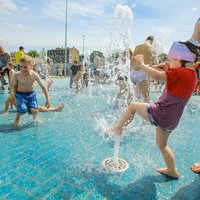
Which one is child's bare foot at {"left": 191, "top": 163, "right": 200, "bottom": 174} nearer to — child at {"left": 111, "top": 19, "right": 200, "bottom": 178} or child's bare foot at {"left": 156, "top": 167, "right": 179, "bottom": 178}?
child's bare foot at {"left": 156, "top": 167, "right": 179, "bottom": 178}

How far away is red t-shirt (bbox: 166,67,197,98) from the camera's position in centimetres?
221

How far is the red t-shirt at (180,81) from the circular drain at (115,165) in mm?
1164

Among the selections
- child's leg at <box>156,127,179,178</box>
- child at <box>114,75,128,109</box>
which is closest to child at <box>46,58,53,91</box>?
child at <box>114,75,128,109</box>

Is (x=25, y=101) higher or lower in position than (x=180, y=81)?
lower

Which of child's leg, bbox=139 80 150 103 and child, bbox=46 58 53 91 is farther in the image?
child, bbox=46 58 53 91

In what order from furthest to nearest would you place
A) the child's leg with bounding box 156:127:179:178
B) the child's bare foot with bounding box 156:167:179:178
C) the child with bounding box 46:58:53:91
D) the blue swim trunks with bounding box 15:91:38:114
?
the child with bounding box 46:58:53:91
the blue swim trunks with bounding box 15:91:38:114
the child's bare foot with bounding box 156:167:179:178
the child's leg with bounding box 156:127:179:178

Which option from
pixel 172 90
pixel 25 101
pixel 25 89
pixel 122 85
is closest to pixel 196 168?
pixel 172 90

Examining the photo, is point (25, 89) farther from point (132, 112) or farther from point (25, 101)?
point (132, 112)

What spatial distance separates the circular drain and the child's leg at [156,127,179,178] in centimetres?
48

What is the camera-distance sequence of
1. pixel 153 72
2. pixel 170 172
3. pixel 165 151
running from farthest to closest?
pixel 170 172, pixel 165 151, pixel 153 72

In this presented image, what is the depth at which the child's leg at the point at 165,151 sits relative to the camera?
2.48 m

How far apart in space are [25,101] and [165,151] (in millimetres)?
3176

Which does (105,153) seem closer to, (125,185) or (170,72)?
(125,185)

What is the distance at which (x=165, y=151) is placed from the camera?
2527 millimetres
